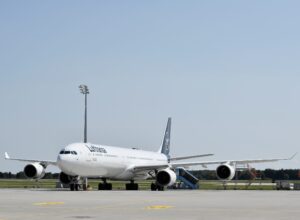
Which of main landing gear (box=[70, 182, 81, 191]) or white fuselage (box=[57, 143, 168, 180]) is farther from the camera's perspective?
main landing gear (box=[70, 182, 81, 191])

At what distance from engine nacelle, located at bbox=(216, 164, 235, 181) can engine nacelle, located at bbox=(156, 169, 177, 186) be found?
3.88m

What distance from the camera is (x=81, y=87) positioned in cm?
6297

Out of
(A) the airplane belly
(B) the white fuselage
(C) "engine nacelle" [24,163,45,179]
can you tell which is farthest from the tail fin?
(C) "engine nacelle" [24,163,45,179]

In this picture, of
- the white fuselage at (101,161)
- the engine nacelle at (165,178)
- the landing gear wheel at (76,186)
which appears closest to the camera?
the white fuselage at (101,161)

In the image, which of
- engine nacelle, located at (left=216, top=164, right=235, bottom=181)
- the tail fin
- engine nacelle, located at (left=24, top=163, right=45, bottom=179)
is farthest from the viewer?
the tail fin

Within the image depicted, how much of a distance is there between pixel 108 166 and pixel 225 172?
9.82 meters

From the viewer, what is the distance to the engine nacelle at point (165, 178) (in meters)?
51.7

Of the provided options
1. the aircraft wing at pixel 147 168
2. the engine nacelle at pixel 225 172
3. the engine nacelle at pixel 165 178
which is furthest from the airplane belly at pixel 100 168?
the engine nacelle at pixel 225 172

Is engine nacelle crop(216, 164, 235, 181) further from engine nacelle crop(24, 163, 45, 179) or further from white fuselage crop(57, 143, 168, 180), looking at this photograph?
engine nacelle crop(24, 163, 45, 179)

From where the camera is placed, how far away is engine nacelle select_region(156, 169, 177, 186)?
51.7 metres

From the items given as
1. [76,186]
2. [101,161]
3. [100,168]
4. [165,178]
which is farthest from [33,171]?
[165,178]

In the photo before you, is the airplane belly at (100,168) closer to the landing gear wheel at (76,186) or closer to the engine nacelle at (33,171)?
the landing gear wheel at (76,186)
